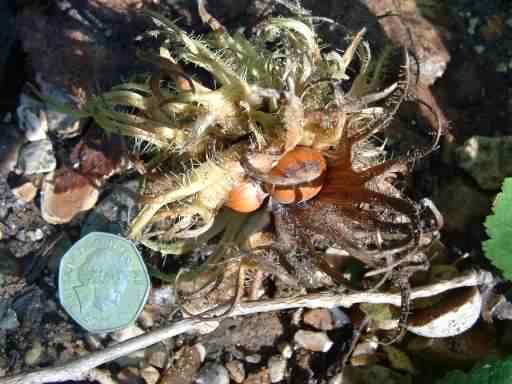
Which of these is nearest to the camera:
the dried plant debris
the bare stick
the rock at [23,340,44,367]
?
the dried plant debris

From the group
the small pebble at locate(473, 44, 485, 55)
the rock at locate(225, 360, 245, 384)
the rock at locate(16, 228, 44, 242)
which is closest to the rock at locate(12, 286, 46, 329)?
the rock at locate(16, 228, 44, 242)

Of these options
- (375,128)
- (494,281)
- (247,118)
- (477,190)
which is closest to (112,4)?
(247,118)

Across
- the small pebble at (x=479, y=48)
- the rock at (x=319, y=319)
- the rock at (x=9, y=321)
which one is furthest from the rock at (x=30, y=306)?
the small pebble at (x=479, y=48)

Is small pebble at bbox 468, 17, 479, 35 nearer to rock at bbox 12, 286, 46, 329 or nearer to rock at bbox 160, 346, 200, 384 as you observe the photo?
rock at bbox 160, 346, 200, 384

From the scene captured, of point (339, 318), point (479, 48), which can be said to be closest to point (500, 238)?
point (339, 318)

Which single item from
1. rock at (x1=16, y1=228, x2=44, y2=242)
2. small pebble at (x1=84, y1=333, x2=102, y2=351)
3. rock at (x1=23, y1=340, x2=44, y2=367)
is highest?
rock at (x1=16, y1=228, x2=44, y2=242)

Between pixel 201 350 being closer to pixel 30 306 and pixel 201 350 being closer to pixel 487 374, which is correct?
pixel 30 306

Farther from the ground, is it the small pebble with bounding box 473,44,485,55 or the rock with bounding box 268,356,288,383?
the small pebble with bounding box 473,44,485,55

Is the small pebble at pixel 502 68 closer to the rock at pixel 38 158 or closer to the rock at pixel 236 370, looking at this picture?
the rock at pixel 236 370
